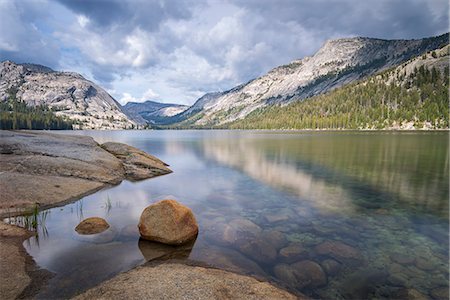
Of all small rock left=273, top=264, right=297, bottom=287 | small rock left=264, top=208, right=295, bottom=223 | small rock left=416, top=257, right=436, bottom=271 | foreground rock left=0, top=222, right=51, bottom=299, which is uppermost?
foreground rock left=0, top=222, right=51, bottom=299

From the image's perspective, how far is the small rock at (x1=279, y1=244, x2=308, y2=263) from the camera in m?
12.4

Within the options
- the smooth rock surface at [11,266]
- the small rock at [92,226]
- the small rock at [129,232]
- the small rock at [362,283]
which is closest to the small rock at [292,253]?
the small rock at [362,283]

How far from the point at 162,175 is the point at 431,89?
23470 cm

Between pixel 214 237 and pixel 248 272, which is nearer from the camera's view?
pixel 248 272

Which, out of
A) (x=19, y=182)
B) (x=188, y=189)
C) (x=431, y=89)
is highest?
(x=431, y=89)

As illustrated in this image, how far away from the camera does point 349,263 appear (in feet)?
39.4

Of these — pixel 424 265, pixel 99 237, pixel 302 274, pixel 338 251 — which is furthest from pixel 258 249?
pixel 99 237

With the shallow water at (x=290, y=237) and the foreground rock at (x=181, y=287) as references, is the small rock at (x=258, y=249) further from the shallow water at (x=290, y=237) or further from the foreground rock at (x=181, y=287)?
the foreground rock at (x=181, y=287)

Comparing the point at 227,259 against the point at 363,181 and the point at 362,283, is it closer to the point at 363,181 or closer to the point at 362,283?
the point at 362,283

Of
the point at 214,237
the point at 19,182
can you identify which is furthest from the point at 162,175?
the point at 214,237

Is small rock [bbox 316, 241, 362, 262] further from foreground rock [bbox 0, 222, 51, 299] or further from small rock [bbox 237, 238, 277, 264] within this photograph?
foreground rock [bbox 0, 222, 51, 299]

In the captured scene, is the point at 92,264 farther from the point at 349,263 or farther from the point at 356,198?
the point at 356,198

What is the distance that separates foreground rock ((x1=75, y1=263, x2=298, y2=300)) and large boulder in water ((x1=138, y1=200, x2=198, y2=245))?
3.53 metres

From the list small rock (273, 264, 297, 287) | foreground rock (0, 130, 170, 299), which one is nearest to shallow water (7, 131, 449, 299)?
small rock (273, 264, 297, 287)
